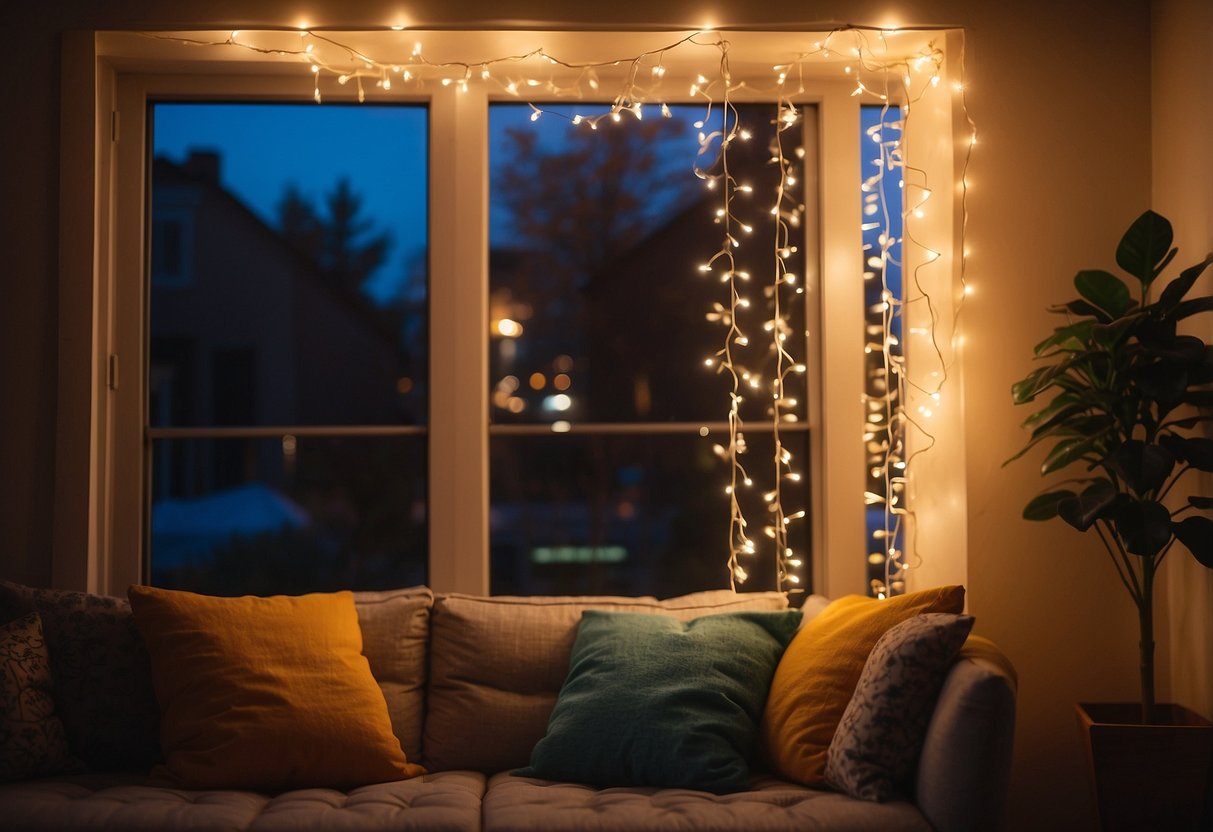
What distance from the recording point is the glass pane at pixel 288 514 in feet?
10.9

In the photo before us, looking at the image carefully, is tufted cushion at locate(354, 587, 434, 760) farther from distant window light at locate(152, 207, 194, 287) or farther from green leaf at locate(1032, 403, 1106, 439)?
green leaf at locate(1032, 403, 1106, 439)

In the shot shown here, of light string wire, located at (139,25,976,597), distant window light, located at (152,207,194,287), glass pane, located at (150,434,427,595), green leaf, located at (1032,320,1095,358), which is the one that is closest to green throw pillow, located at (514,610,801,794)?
light string wire, located at (139,25,976,597)

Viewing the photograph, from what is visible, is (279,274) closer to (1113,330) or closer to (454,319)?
(454,319)

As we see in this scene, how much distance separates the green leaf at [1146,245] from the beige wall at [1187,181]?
183 millimetres

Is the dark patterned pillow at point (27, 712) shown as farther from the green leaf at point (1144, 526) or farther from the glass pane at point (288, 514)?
the green leaf at point (1144, 526)

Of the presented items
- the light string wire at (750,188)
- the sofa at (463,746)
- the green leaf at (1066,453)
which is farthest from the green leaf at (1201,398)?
the sofa at (463,746)

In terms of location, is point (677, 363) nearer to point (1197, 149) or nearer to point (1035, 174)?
point (1035, 174)

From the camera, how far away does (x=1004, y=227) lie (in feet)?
9.78

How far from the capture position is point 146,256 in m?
3.33

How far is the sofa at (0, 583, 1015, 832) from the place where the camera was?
2.16 metres

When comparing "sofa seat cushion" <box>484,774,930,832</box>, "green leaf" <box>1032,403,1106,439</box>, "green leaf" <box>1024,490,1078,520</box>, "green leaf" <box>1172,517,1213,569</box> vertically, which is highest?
"green leaf" <box>1032,403,1106,439</box>

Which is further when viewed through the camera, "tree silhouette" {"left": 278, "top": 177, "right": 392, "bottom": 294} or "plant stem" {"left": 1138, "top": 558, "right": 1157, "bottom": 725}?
"tree silhouette" {"left": 278, "top": 177, "right": 392, "bottom": 294}

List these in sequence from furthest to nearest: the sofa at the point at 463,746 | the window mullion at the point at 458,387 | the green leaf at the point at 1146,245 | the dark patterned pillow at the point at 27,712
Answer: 1. the window mullion at the point at 458,387
2. the green leaf at the point at 1146,245
3. the dark patterned pillow at the point at 27,712
4. the sofa at the point at 463,746

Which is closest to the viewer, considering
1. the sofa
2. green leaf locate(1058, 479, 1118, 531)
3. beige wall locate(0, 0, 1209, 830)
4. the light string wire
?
the sofa
